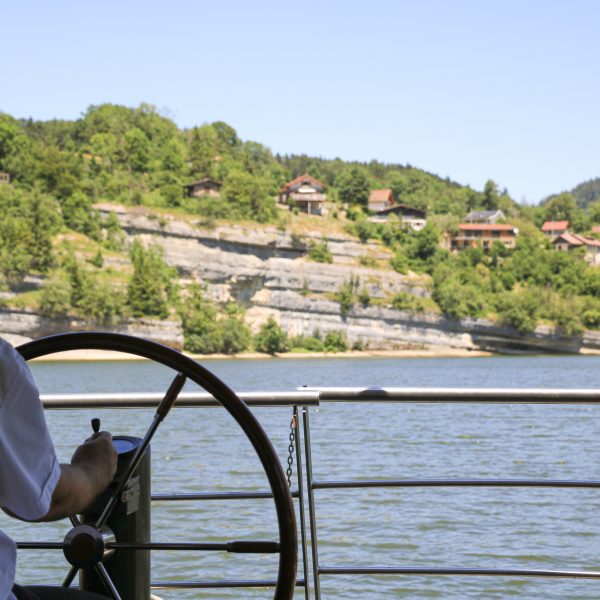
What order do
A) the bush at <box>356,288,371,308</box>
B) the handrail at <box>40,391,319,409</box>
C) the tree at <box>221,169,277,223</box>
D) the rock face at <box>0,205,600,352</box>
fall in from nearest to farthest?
1. the handrail at <box>40,391,319,409</box>
2. the rock face at <box>0,205,600,352</box>
3. the bush at <box>356,288,371,308</box>
4. the tree at <box>221,169,277,223</box>

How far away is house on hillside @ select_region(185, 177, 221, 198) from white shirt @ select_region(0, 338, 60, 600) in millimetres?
109897

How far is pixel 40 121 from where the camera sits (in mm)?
124500

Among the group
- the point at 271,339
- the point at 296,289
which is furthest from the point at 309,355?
the point at 296,289

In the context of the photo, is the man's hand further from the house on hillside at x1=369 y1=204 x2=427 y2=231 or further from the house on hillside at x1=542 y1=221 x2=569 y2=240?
the house on hillside at x1=542 y1=221 x2=569 y2=240

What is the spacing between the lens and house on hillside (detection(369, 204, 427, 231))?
115938 mm

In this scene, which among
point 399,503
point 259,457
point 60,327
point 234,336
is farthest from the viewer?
point 234,336

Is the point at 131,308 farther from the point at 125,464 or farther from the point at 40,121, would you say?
the point at 125,464

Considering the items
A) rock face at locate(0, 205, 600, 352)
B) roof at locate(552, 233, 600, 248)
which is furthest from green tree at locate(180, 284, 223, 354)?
roof at locate(552, 233, 600, 248)

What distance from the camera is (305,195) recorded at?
11594 centimetres

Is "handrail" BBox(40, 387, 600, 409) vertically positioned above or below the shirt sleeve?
below

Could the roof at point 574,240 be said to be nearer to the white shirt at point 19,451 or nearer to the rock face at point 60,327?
the rock face at point 60,327

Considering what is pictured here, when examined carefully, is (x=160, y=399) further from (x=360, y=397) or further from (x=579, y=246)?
(x=579, y=246)

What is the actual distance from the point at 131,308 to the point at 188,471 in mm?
71942

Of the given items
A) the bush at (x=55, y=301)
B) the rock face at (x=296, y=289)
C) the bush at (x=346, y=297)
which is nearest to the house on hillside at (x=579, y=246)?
the rock face at (x=296, y=289)
